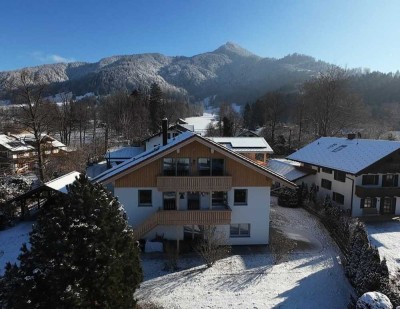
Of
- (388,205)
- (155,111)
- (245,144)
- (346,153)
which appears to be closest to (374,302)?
(388,205)

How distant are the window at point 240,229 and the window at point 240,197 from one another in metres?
1.67

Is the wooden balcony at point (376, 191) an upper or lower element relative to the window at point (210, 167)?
lower

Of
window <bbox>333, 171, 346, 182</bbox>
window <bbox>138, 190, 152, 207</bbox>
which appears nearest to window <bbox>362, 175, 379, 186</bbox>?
window <bbox>333, 171, 346, 182</bbox>

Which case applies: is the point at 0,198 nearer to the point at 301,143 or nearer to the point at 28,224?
the point at 28,224

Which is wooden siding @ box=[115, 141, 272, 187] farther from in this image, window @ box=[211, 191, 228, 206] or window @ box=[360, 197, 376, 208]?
window @ box=[360, 197, 376, 208]

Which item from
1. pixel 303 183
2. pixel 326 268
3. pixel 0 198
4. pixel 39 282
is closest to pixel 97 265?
pixel 39 282

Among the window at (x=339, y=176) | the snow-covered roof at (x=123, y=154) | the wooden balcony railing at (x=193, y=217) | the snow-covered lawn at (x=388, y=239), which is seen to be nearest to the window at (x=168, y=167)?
the wooden balcony railing at (x=193, y=217)

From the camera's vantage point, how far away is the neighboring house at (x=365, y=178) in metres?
29.7

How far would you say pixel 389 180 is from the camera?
31.0 metres

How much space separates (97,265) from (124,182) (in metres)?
11.8

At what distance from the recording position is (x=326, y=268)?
752 inches

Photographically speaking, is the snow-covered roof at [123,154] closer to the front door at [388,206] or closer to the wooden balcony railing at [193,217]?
the wooden balcony railing at [193,217]

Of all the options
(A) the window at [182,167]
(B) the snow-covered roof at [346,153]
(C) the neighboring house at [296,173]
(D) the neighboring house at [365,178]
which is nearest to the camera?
(A) the window at [182,167]

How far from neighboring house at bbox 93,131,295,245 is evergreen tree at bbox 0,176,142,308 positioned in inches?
399
